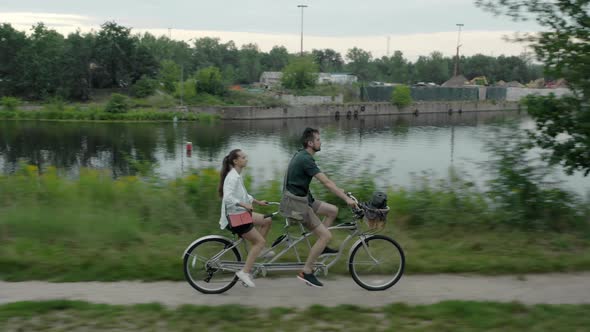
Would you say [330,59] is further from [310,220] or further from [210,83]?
[310,220]

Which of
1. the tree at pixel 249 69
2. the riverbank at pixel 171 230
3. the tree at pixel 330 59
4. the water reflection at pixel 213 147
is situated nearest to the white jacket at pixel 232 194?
the riverbank at pixel 171 230

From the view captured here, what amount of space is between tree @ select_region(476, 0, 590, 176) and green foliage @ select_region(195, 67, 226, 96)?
3396 inches

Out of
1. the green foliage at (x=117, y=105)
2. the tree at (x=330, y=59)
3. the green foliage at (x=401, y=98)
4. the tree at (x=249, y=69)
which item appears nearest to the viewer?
the green foliage at (x=117, y=105)

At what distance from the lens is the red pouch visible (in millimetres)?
6656

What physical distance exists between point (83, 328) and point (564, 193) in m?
7.71

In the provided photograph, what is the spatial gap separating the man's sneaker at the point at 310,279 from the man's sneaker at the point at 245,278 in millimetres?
577

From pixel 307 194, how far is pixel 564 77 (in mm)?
5508

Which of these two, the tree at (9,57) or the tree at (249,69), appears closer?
the tree at (9,57)

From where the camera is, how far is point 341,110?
313 feet

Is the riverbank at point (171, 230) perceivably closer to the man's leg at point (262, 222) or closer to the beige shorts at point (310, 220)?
the beige shorts at point (310, 220)

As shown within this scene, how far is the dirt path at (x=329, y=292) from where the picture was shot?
255 inches

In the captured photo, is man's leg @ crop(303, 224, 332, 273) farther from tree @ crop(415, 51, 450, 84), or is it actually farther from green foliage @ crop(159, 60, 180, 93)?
tree @ crop(415, 51, 450, 84)

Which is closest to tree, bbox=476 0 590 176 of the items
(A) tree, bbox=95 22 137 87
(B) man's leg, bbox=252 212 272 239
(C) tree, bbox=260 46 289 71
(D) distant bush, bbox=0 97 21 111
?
(B) man's leg, bbox=252 212 272 239

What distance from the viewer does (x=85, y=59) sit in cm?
8938
